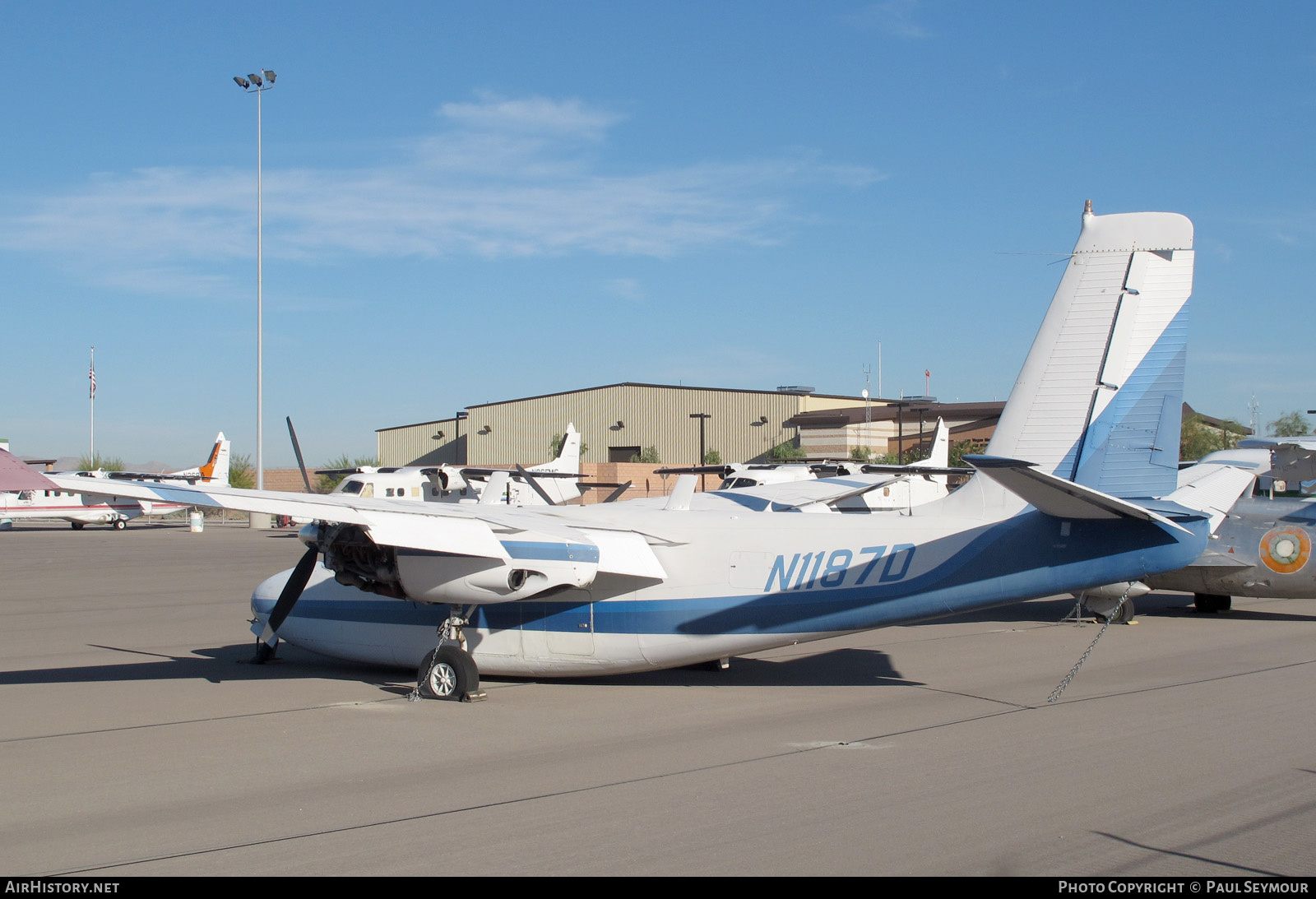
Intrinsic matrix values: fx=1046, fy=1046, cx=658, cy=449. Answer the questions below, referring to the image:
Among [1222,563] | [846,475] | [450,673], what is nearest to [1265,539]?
[1222,563]

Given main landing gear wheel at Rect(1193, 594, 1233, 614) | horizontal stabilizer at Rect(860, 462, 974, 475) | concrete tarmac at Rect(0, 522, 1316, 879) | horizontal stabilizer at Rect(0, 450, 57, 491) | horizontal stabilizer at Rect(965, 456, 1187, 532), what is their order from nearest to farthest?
horizontal stabilizer at Rect(0, 450, 57, 491) → concrete tarmac at Rect(0, 522, 1316, 879) → horizontal stabilizer at Rect(965, 456, 1187, 532) → horizontal stabilizer at Rect(860, 462, 974, 475) → main landing gear wheel at Rect(1193, 594, 1233, 614)

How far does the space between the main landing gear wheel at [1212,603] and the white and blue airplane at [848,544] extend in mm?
10464

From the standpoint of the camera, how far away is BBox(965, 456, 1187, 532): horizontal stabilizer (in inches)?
337

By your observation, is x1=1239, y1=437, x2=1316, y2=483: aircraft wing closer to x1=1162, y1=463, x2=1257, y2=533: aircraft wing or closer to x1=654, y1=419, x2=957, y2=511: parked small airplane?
x1=1162, y1=463, x2=1257, y2=533: aircraft wing

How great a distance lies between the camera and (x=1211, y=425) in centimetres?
6762

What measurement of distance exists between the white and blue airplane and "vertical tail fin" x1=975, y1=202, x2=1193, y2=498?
2cm

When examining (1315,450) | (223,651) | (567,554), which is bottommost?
(223,651)

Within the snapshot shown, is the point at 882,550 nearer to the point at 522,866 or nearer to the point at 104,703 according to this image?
the point at 522,866

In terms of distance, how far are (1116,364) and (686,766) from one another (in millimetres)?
6046

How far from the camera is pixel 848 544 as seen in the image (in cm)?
1069

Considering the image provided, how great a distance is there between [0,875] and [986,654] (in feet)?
38.4

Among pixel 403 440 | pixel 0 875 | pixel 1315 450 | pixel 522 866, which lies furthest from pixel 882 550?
pixel 403 440

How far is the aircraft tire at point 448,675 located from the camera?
35.7ft

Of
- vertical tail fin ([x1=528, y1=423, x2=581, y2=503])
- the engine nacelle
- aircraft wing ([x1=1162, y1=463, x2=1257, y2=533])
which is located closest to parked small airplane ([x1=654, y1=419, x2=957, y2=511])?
vertical tail fin ([x1=528, y1=423, x2=581, y2=503])
